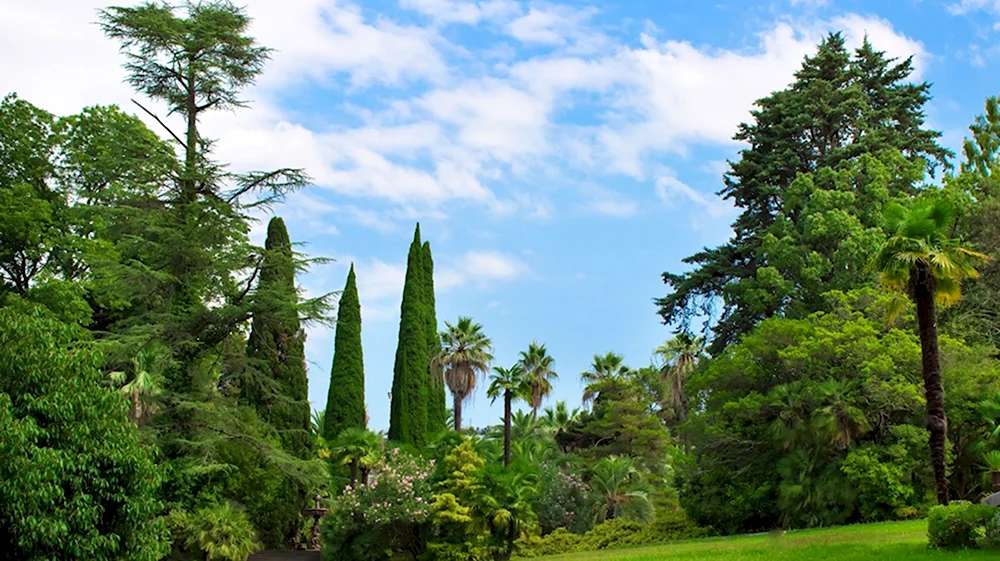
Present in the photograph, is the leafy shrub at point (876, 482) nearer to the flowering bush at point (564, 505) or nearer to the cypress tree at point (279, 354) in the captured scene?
the flowering bush at point (564, 505)

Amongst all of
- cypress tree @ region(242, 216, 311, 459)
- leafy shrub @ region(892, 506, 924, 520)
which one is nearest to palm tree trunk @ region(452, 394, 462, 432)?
cypress tree @ region(242, 216, 311, 459)

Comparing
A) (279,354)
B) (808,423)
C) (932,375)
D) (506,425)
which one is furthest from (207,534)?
(932,375)

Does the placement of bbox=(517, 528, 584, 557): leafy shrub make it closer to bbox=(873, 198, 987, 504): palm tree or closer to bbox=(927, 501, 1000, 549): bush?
bbox=(873, 198, 987, 504): palm tree

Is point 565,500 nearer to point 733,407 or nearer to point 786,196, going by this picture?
point 733,407

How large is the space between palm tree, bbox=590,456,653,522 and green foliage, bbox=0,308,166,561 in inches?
746

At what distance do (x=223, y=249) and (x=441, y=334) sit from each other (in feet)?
71.1

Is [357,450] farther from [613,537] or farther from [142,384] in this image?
[142,384]

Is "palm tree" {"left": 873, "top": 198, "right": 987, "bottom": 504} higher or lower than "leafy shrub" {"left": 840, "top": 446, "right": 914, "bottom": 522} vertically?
higher

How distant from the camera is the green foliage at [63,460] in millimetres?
17984

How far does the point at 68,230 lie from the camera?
34.4m

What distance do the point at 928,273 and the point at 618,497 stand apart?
18691 millimetres

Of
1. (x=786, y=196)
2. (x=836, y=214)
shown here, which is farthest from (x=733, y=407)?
(x=786, y=196)

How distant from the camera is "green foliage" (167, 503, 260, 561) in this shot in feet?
92.5

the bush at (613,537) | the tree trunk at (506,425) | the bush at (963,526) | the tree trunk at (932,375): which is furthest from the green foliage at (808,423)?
the bush at (963,526)
